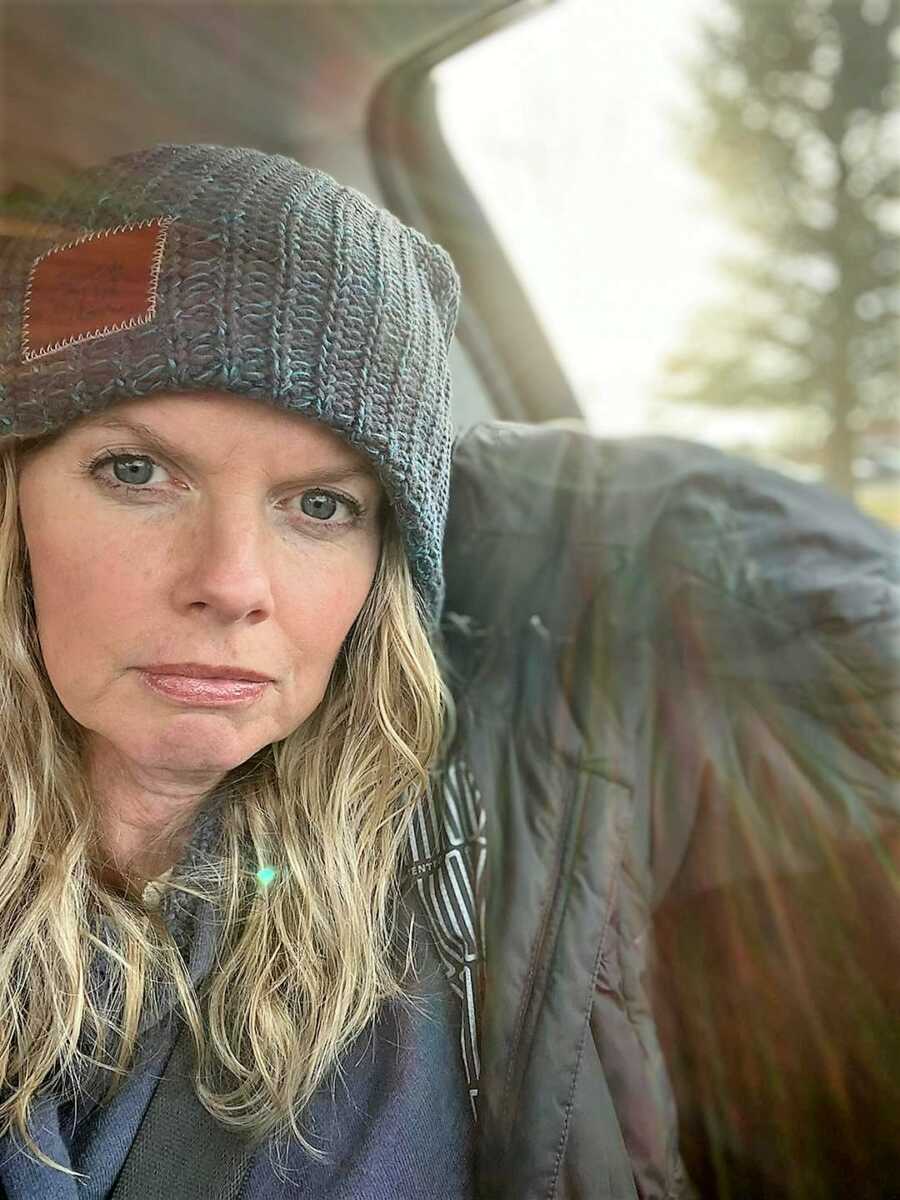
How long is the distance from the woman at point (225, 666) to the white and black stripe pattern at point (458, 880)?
30 mm

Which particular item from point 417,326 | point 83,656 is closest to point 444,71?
point 417,326

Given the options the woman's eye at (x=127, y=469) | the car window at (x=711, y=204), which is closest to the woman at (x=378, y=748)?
the woman's eye at (x=127, y=469)

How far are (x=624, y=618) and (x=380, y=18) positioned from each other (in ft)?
3.06

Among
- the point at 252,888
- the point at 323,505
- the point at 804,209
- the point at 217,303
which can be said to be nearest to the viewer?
the point at 217,303

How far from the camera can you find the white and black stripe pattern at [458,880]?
107cm

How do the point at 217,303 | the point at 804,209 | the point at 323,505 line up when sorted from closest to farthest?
1. the point at 217,303
2. the point at 323,505
3. the point at 804,209

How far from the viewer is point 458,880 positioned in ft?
3.74

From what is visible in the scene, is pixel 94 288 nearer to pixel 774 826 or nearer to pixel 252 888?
pixel 252 888

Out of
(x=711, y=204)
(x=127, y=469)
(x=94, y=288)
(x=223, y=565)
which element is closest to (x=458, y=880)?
(x=223, y=565)

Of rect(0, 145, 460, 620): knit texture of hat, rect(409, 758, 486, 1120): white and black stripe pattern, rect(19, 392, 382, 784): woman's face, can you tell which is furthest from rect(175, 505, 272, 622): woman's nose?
rect(409, 758, 486, 1120): white and black stripe pattern

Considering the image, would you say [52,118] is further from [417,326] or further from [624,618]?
[624,618]

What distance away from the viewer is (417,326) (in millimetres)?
969

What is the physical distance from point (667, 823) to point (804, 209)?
2.76 ft

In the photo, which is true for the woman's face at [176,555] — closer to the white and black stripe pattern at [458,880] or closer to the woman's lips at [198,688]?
the woman's lips at [198,688]
